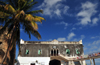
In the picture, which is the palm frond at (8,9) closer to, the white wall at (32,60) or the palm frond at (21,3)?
the palm frond at (21,3)

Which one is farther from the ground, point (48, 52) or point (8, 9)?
point (8, 9)

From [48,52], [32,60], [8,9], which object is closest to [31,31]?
[8,9]

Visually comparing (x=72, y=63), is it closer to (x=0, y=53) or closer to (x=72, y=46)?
(x=72, y=46)

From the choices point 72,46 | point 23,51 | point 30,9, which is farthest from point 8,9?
point 72,46

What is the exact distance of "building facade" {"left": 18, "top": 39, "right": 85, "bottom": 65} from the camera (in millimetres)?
27969

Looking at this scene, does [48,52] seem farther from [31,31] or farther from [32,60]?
[31,31]

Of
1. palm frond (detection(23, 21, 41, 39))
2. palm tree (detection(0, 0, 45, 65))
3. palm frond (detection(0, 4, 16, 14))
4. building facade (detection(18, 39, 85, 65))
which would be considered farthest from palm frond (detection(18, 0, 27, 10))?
building facade (detection(18, 39, 85, 65))

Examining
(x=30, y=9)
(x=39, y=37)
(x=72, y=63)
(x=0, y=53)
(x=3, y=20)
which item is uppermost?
(x=30, y=9)

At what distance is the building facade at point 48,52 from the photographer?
2797 centimetres

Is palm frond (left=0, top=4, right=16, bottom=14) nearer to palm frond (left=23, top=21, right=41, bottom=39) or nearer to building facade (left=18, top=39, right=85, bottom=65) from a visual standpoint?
palm frond (left=23, top=21, right=41, bottom=39)

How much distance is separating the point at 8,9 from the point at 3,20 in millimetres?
2303

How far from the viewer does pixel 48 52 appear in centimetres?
2953

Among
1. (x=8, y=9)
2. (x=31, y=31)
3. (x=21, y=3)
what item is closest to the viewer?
(x=8, y=9)

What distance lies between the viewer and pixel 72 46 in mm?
31266
